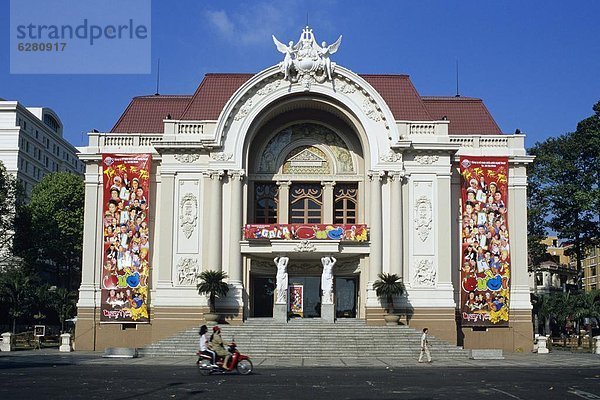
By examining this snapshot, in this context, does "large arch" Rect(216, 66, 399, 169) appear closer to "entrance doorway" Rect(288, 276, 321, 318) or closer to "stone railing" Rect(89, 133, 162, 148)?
"stone railing" Rect(89, 133, 162, 148)

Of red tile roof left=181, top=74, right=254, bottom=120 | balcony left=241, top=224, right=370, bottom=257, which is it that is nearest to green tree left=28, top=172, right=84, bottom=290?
red tile roof left=181, top=74, right=254, bottom=120

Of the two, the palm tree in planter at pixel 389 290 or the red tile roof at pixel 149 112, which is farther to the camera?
the red tile roof at pixel 149 112

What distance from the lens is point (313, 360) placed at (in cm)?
3453

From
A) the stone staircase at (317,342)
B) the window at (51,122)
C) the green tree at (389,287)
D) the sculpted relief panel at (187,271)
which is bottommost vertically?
the stone staircase at (317,342)

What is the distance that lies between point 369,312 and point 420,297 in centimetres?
292

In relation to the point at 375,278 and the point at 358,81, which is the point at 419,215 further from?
the point at 358,81

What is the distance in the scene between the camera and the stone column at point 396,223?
4259 cm

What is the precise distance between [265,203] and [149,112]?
381 inches

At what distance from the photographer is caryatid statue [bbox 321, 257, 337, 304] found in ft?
139

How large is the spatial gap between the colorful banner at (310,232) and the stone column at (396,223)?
4.99 feet

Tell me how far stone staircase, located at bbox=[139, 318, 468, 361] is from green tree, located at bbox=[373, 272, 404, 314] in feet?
5.79

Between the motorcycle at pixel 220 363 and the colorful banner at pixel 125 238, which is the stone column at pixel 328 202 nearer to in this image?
the colorful banner at pixel 125 238

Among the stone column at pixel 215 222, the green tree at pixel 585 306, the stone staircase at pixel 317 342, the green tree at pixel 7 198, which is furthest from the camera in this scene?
the green tree at pixel 7 198

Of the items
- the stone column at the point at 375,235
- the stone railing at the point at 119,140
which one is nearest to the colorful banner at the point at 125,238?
the stone railing at the point at 119,140
